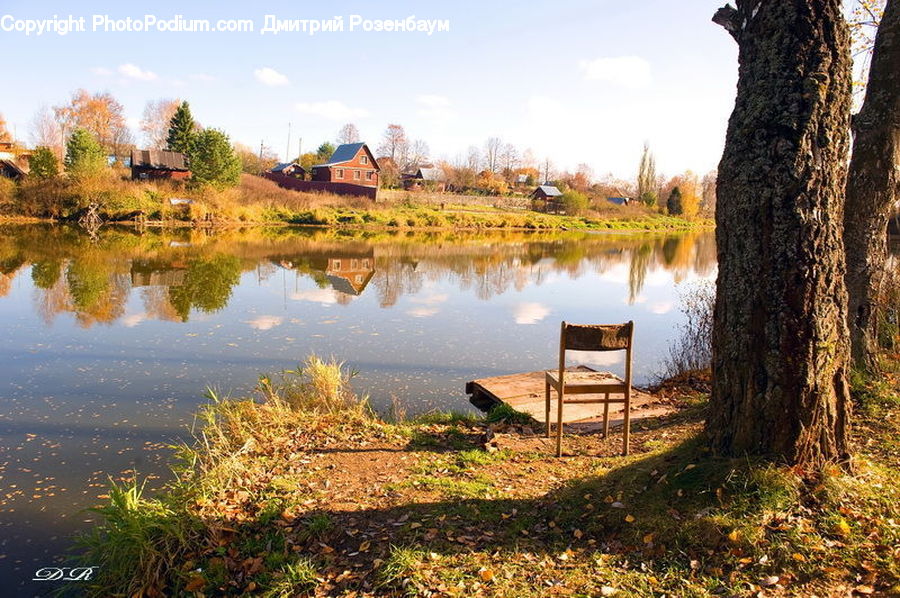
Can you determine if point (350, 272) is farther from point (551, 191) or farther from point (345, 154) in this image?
point (551, 191)

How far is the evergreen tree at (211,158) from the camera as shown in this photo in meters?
42.6

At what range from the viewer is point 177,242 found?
98.1ft

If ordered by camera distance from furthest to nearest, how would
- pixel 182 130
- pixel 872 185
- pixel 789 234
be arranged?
1. pixel 182 130
2. pixel 872 185
3. pixel 789 234

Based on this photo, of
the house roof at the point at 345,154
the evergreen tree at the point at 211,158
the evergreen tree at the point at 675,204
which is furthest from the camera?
the evergreen tree at the point at 675,204

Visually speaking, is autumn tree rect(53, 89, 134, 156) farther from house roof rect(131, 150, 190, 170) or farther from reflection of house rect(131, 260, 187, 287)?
reflection of house rect(131, 260, 187, 287)

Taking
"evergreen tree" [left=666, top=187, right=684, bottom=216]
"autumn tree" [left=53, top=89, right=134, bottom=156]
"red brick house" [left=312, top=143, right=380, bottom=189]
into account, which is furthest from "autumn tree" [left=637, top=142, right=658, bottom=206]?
"autumn tree" [left=53, top=89, right=134, bottom=156]

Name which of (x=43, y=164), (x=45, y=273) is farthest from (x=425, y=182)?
(x=45, y=273)

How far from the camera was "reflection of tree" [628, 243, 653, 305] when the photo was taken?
20.9 meters

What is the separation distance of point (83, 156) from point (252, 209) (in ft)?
35.1

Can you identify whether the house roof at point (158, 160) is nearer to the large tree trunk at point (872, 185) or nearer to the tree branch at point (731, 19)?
the large tree trunk at point (872, 185)

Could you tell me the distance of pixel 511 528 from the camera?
4.26 m

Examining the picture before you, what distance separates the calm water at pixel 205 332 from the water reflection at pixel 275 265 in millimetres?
112

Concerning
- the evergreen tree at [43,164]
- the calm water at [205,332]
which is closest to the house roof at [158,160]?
the evergreen tree at [43,164]

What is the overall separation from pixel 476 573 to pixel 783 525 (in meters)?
1.89
